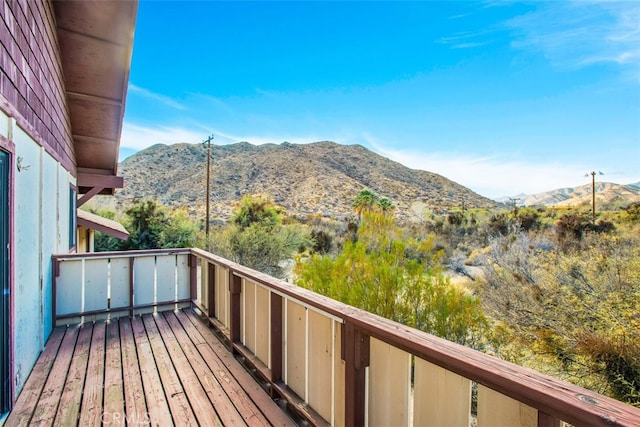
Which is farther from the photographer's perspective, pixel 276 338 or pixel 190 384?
pixel 190 384

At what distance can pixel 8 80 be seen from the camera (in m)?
2.28

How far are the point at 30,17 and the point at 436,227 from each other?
18.1m

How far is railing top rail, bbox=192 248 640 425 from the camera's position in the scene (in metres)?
0.78

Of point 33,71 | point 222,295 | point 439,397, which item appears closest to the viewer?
point 439,397

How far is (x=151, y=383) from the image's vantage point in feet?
8.73

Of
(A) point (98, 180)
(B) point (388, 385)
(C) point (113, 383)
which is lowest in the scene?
(C) point (113, 383)

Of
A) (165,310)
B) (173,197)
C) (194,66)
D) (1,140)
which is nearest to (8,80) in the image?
(1,140)

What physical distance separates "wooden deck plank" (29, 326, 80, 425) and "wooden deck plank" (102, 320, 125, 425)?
30cm

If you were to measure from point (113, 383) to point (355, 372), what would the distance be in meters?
2.23

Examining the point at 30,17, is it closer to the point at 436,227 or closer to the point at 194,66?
the point at 436,227

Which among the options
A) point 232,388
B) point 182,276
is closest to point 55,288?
point 182,276

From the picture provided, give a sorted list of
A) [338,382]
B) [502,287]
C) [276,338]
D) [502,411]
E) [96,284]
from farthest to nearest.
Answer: [502,287]
[96,284]
[276,338]
[338,382]
[502,411]

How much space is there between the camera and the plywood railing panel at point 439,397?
119 cm

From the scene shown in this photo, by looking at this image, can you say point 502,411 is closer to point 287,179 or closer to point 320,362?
point 320,362
